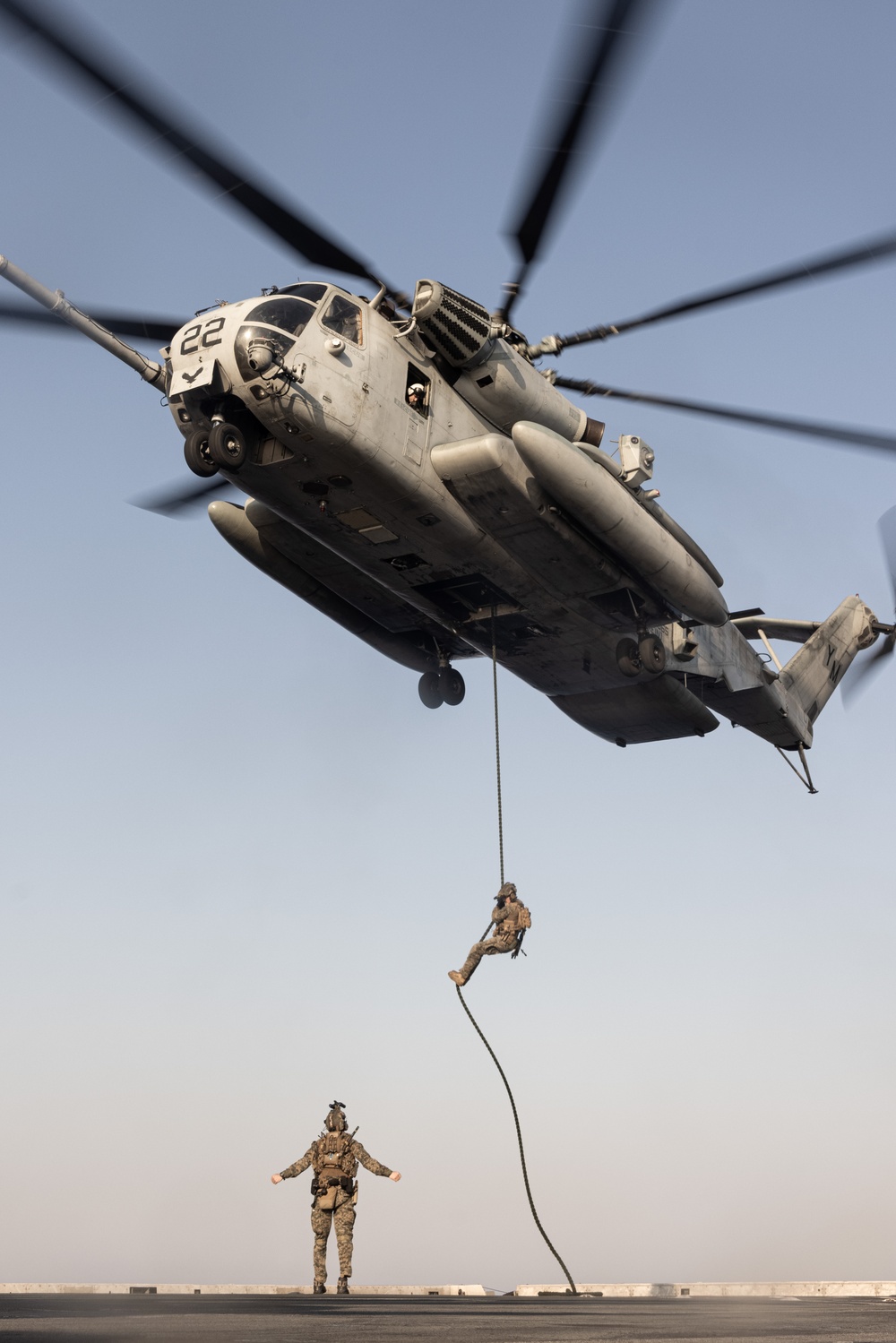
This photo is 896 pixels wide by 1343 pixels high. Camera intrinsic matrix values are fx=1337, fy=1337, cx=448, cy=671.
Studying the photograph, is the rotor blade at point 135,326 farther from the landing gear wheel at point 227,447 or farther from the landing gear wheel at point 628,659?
the landing gear wheel at point 628,659

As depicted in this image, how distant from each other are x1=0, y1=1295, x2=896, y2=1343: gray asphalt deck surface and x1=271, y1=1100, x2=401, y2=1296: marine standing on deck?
1375 millimetres

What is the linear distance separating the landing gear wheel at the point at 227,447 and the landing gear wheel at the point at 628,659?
22.9 ft

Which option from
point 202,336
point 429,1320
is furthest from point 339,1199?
point 202,336

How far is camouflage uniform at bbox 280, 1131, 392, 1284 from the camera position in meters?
16.5

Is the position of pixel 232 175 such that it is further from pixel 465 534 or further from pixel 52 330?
pixel 465 534

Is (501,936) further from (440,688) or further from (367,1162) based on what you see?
(440,688)

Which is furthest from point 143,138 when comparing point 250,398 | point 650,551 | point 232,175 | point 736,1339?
point 736,1339

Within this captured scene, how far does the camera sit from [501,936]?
17.3 m

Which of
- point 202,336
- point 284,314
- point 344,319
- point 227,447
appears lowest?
point 227,447

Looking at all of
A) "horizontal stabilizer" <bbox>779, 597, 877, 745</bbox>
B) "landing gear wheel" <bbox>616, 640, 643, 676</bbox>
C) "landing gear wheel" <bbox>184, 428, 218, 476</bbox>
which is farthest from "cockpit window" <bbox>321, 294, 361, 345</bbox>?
"horizontal stabilizer" <bbox>779, 597, 877, 745</bbox>

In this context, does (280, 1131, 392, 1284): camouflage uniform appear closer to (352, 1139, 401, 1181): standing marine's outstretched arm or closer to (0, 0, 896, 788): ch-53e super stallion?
(352, 1139, 401, 1181): standing marine's outstretched arm

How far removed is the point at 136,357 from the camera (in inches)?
658

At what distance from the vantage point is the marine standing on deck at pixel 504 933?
17.3 metres

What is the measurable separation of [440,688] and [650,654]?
3469 millimetres
